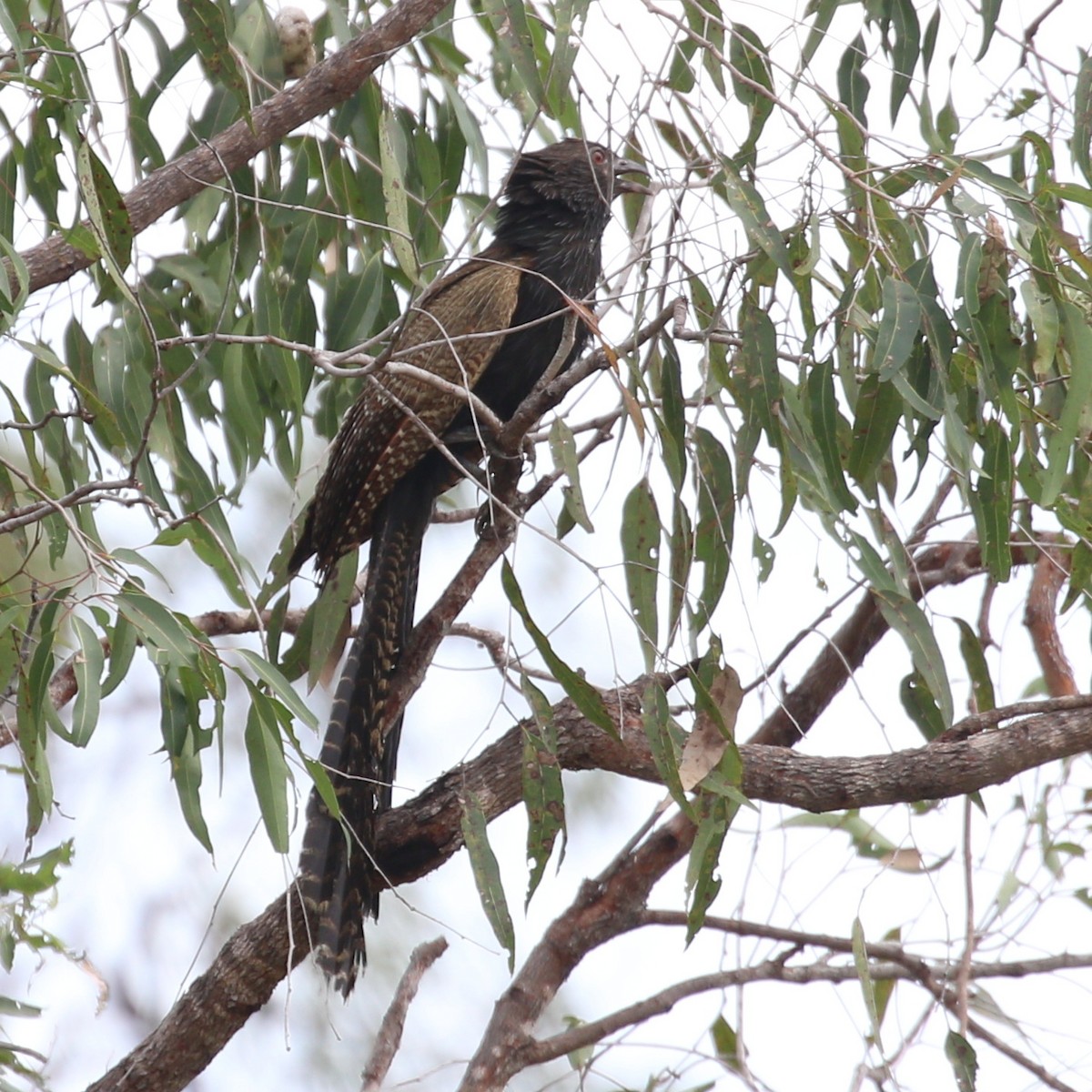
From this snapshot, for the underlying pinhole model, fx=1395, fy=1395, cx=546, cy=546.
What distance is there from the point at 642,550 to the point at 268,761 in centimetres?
68

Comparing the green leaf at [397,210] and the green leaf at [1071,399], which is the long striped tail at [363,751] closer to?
the green leaf at [397,210]

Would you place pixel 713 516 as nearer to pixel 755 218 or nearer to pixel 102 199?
pixel 755 218

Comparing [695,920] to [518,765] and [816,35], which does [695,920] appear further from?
[816,35]

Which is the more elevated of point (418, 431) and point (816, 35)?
point (816, 35)

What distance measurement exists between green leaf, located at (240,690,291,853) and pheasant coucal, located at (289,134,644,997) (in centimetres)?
40

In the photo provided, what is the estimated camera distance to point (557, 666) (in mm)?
1849

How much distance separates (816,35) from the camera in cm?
268

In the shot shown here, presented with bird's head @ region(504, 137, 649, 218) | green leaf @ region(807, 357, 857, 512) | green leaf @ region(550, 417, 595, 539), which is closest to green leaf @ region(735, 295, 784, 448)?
green leaf @ region(807, 357, 857, 512)

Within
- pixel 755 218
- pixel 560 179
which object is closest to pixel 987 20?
pixel 755 218

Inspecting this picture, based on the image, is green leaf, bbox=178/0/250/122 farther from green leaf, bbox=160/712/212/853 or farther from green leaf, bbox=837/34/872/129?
green leaf, bbox=837/34/872/129

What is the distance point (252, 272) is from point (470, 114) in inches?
23.8

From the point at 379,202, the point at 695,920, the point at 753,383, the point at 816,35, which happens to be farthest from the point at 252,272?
the point at 695,920

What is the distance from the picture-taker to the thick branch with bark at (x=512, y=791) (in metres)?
2.30

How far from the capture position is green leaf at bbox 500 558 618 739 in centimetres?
Result: 177
